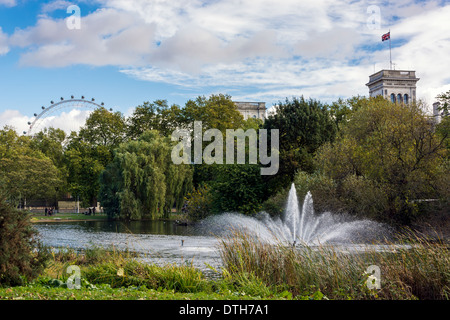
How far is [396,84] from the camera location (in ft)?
309

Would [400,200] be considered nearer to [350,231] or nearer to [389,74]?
[350,231]

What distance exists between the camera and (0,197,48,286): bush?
934cm

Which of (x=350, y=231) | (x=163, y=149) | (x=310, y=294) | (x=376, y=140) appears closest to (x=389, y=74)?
(x=163, y=149)

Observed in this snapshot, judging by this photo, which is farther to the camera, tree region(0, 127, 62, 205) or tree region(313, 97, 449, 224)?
tree region(0, 127, 62, 205)

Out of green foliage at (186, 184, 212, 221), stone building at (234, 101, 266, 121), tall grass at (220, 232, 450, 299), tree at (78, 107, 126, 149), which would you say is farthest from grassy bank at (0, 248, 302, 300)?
stone building at (234, 101, 266, 121)

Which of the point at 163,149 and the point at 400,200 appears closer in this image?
the point at 400,200

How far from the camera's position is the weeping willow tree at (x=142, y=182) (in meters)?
48.9

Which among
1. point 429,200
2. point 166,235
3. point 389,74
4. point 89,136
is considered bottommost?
point 166,235

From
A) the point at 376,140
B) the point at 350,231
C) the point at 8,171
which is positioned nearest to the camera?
the point at 350,231

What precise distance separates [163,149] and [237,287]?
142 ft

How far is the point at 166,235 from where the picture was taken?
33000mm

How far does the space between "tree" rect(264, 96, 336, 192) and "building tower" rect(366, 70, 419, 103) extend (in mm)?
55656

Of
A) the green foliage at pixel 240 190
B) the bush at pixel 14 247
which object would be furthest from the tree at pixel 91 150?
the bush at pixel 14 247

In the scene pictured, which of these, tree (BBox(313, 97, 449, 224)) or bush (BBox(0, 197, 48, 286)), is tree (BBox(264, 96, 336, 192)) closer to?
tree (BBox(313, 97, 449, 224))
